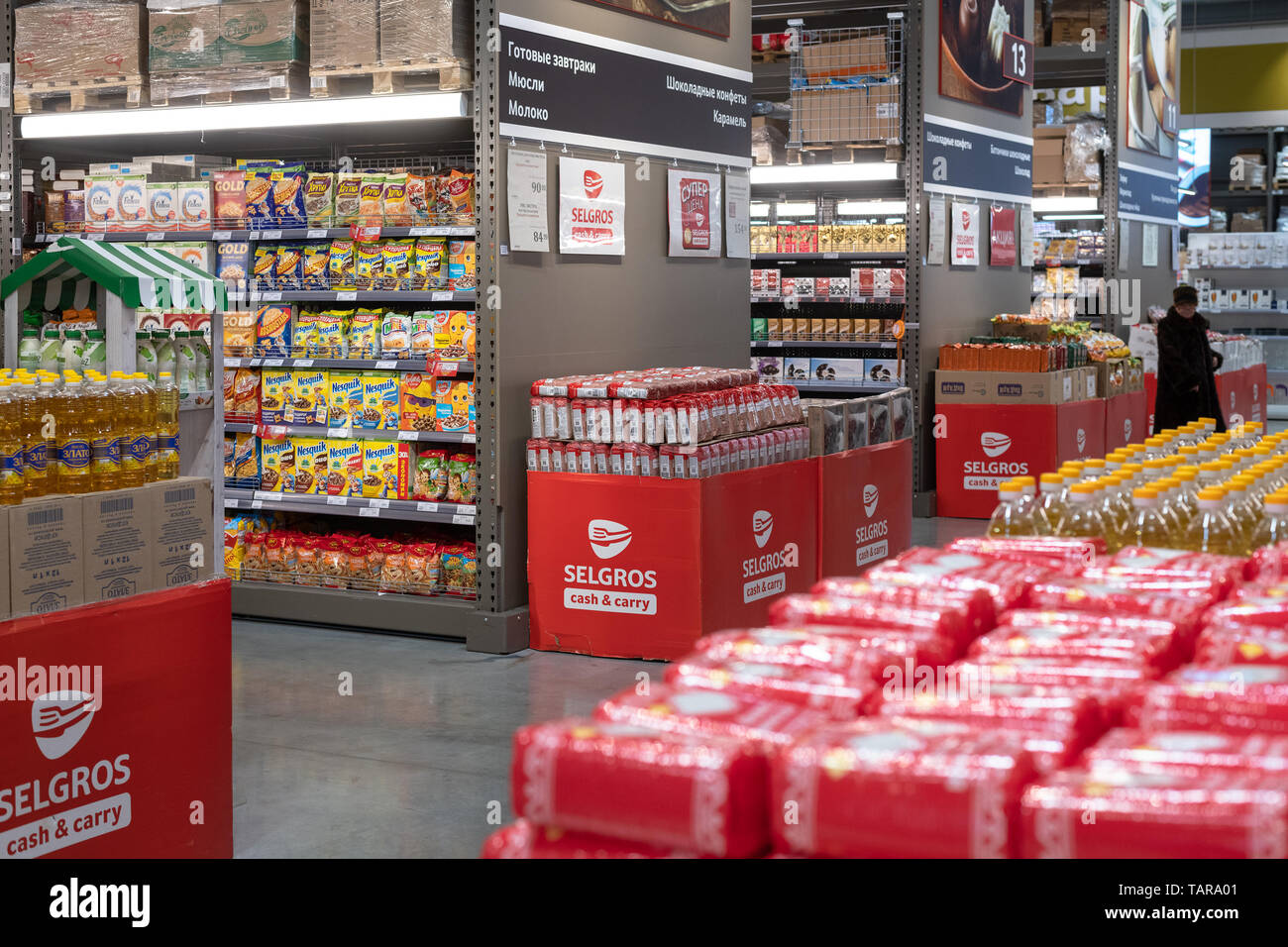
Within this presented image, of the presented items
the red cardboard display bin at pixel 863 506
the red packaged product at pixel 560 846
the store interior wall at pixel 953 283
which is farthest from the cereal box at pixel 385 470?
the red packaged product at pixel 560 846

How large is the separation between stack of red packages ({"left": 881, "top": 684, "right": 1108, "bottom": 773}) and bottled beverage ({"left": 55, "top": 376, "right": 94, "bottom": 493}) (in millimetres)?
2313

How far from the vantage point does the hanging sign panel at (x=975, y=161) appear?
954 cm

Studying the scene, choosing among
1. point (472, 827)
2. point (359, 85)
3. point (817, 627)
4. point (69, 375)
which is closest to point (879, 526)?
point (359, 85)

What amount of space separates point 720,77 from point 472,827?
14.9 ft

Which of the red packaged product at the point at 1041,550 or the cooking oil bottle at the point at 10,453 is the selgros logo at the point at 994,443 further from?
the cooking oil bottle at the point at 10,453

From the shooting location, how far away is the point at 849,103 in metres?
9.43

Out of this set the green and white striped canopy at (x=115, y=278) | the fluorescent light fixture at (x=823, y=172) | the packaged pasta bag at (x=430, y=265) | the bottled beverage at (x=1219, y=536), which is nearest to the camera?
the bottled beverage at (x=1219, y=536)

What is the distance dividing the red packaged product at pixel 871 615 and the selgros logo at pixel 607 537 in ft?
12.4

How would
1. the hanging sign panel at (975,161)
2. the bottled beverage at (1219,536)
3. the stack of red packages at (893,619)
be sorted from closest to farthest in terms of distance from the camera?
the stack of red packages at (893,619) → the bottled beverage at (1219,536) → the hanging sign panel at (975,161)

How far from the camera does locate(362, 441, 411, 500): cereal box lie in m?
6.48

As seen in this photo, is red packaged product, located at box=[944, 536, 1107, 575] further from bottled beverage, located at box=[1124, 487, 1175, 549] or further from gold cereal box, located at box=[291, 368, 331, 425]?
gold cereal box, located at box=[291, 368, 331, 425]

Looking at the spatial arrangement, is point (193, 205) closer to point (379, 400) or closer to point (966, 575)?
point (379, 400)

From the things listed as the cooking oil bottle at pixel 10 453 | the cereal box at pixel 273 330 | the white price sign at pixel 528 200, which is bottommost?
the cooking oil bottle at pixel 10 453

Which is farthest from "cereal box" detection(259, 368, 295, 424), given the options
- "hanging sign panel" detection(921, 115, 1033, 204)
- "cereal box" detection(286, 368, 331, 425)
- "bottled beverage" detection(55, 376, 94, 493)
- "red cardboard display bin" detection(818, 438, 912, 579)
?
"hanging sign panel" detection(921, 115, 1033, 204)
